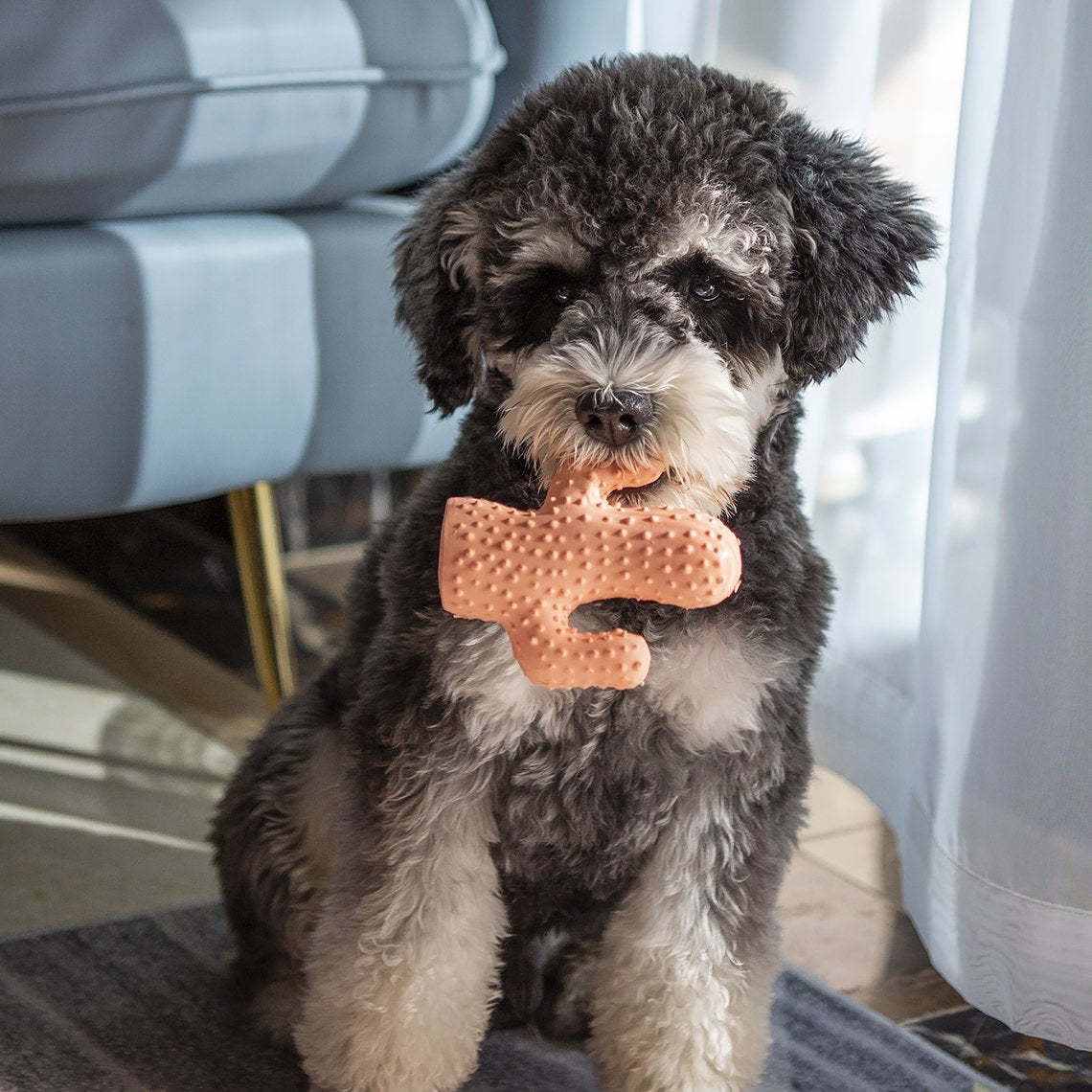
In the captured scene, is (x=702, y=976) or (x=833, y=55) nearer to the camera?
(x=702, y=976)

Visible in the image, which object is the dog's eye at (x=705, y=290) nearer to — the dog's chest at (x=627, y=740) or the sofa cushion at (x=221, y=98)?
the dog's chest at (x=627, y=740)

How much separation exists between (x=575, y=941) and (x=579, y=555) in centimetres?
48

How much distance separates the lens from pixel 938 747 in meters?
1.52

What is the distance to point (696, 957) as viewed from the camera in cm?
116

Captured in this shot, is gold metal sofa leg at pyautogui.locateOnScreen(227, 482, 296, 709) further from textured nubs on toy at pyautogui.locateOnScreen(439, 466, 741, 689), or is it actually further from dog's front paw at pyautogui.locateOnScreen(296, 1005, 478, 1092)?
textured nubs on toy at pyautogui.locateOnScreen(439, 466, 741, 689)

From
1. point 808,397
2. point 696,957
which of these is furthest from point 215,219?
point 696,957

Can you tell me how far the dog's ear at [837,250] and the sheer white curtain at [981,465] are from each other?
264 millimetres

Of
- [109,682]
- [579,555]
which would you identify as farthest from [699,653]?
[109,682]

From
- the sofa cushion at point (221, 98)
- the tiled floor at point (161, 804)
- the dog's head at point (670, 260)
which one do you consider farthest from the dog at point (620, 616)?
the sofa cushion at point (221, 98)

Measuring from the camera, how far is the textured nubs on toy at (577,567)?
1.01 m

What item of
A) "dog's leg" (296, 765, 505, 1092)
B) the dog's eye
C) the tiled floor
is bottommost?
the tiled floor

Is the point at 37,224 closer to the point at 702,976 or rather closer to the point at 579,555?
the point at 579,555

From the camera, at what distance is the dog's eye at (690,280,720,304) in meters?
1.10

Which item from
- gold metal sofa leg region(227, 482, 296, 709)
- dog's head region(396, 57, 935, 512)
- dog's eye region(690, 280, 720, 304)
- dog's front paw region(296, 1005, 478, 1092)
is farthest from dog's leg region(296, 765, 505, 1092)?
gold metal sofa leg region(227, 482, 296, 709)
